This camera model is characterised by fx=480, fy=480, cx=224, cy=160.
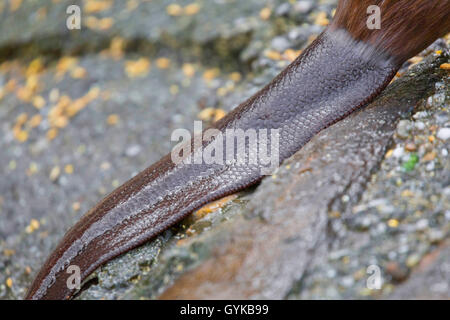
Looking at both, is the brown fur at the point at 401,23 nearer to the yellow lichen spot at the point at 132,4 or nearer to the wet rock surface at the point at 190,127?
the wet rock surface at the point at 190,127

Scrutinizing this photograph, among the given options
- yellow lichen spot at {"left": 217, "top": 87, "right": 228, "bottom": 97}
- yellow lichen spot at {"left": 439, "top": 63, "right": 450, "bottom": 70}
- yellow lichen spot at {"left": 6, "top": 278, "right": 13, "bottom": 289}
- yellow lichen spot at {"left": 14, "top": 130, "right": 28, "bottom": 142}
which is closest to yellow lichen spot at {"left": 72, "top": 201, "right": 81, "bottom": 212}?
yellow lichen spot at {"left": 6, "top": 278, "right": 13, "bottom": 289}

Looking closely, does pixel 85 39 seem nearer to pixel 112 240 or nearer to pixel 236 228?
pixel 112 240

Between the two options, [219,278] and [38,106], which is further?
[38,106]

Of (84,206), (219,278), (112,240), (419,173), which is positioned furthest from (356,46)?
(84,206)

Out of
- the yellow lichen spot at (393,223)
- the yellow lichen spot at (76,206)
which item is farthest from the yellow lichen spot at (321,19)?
the yellow lichen spot at (76,206)

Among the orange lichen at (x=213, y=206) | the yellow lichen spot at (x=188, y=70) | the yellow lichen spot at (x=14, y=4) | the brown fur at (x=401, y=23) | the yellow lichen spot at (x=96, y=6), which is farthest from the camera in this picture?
the yellow lichen spot at (x=14, y=4)

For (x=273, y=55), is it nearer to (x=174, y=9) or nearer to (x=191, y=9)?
(x=191, y=9)

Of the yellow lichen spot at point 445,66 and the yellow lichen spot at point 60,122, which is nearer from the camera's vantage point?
Answer: the yellow lichen spot at point 445,66
